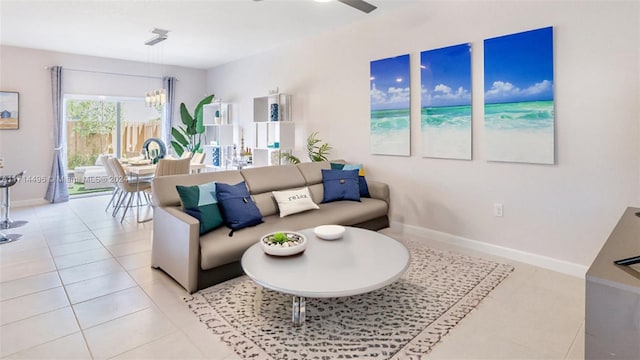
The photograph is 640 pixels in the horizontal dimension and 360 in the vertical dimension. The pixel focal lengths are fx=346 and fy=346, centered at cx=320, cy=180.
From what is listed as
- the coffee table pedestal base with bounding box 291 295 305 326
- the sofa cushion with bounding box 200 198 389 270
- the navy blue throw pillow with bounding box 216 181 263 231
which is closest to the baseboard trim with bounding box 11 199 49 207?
the navy blue throw pillow with bounding box 216 181 263 231

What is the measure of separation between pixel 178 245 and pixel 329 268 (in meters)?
1.31

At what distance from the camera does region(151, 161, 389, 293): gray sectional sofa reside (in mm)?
2654

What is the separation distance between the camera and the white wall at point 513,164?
107 inches

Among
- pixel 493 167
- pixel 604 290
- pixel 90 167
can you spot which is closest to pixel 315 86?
pixel 493 167

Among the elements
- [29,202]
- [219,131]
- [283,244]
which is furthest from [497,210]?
[29,202]

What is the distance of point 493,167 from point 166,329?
123 inches

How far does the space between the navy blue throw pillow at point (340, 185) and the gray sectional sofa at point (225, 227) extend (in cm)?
8

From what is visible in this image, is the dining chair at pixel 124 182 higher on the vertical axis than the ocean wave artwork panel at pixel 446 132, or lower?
lower

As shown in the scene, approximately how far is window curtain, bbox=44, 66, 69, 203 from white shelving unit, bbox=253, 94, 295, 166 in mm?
3455

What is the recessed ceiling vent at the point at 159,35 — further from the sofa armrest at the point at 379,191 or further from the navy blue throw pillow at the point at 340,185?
the sofa armrest at the point at 379,191

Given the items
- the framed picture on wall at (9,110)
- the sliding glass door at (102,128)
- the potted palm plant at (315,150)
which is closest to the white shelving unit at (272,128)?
the potted palm plant at (315,150)

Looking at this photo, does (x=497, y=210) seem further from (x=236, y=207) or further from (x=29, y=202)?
(x=29, y=202)

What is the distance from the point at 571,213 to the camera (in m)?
3.00

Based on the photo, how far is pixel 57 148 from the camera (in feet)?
20.1
